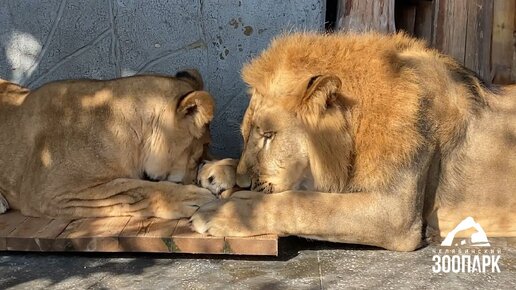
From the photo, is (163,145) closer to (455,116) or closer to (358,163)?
(358,163)

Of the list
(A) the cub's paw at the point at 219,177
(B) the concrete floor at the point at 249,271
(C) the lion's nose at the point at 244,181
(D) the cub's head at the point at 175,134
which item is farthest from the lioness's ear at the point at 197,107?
(B) the concrete floor at the point at 249,271

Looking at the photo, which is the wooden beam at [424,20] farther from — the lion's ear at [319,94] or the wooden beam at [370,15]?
the lion's ear at [319,94]

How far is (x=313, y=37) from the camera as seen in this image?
13.0ft

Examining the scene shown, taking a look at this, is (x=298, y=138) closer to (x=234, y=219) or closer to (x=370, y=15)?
(x=234, y=219)

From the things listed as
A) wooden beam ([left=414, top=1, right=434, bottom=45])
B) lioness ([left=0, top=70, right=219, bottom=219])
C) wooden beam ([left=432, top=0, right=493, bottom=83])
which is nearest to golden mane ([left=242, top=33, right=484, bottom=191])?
lioness ([left=0, top=70, right=219, bottom=219])

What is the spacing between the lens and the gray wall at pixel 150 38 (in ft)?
17.0

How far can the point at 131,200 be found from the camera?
13.2 feet

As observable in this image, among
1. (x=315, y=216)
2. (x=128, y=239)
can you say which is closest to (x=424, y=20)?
(x=315, y=216)

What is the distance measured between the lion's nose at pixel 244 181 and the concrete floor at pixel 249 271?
0.38 meters

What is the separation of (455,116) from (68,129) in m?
2.11

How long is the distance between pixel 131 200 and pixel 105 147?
362 mm

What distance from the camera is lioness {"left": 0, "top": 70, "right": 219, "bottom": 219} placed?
4059mm

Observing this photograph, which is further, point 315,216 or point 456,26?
point 456,26

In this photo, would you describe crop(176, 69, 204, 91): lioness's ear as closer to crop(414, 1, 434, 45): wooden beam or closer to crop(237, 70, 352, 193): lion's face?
crop(237, 70, 352, 193): lion's face
